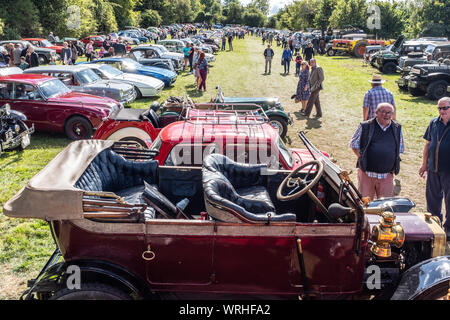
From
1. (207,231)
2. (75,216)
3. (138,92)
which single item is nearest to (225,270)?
(207,231)

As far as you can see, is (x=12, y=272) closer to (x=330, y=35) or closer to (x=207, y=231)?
(x=207, y=231)

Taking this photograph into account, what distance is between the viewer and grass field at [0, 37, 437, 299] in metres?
5.11

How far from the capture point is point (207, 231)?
324cm

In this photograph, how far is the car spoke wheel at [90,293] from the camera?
3.17 m

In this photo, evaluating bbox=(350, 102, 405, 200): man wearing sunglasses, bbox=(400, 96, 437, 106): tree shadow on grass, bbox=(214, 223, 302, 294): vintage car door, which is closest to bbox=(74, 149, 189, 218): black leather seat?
bbox=(214, 223, 302, 294): vintage car door

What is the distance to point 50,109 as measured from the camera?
999 centimetres

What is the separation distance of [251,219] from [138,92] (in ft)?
41.2

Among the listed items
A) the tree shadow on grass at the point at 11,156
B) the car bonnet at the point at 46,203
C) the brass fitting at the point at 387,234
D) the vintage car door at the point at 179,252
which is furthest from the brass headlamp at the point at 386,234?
the tree shadow on grass at the point at 11,156

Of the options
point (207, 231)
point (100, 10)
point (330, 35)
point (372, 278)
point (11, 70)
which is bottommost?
point (372, 278)

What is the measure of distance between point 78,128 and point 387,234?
8725 millimetres

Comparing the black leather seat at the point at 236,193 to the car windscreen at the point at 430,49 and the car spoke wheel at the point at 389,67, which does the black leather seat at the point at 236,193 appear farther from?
the car spoke wheel at the point at 389,67

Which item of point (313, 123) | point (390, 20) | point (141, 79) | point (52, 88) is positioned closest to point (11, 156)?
point (52, 88)

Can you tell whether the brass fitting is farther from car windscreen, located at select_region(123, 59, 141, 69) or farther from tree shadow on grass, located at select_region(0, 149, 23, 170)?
car windscreen, located at select_region(123, 59, 141, 69)

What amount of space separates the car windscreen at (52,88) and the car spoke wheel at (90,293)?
823cm
